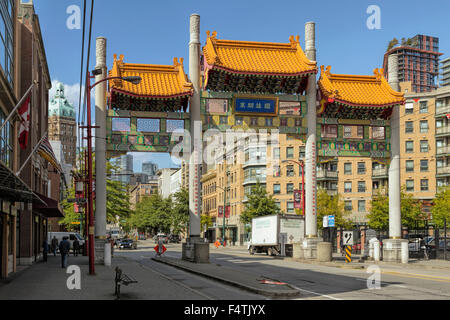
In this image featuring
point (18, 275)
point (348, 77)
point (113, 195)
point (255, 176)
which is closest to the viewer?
point (18, 275)

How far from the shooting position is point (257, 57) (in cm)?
3709

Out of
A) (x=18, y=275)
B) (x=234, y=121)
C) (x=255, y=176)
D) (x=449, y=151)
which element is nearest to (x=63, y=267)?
(x=18, y=275)

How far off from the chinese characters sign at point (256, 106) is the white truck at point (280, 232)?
17837 millimetres

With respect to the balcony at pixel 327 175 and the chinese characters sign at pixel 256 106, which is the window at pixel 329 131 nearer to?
the chinese characters sign at pixel 256 106

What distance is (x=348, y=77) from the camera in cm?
3934

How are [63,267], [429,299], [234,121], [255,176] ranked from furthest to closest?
[255,176] < [234,121] < [63,267] < [429,299]

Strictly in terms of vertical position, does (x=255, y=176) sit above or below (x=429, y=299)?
above

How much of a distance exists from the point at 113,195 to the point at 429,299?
2053 inches

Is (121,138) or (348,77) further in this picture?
(348,77)

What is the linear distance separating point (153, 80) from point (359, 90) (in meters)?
14.2

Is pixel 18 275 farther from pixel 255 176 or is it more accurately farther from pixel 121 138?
pixel 255 176

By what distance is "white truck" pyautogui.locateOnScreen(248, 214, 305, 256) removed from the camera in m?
51.2

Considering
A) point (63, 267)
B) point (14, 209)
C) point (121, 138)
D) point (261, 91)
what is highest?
point (261, 91)

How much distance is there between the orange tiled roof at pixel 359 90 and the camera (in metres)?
36.9
